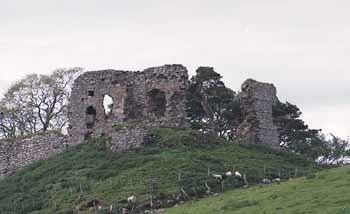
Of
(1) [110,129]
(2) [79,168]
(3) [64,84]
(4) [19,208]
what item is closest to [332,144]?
(3) [64,84]

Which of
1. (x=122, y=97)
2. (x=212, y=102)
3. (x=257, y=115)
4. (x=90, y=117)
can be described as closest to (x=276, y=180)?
(x=257, y=115)

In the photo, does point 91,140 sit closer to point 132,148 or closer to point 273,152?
point 132,148

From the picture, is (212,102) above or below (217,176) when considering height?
above

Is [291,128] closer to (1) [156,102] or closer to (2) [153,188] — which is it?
(1) [156,102]

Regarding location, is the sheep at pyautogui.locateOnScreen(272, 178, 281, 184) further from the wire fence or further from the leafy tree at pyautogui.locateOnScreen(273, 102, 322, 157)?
the leafy tree at pyautogui.locateOnScreen(273, 102, 322, 157)

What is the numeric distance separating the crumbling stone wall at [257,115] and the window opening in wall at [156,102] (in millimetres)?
4837

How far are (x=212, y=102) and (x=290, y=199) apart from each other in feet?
115

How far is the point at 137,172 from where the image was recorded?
41312mm

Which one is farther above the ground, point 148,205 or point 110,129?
point 110,129

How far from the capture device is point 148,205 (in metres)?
36.3

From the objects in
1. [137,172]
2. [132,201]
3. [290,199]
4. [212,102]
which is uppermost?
[212,102]

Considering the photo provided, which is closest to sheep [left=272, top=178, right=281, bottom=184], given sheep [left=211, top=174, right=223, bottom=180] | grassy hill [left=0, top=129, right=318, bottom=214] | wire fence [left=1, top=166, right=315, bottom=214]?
wire fence [left=1, top=166, right=315, bottom=214]

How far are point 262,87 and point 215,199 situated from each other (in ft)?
63.0

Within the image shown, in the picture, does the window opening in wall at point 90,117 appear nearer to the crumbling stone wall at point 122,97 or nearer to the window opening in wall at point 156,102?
the crumbling stone wall at point 122,97
